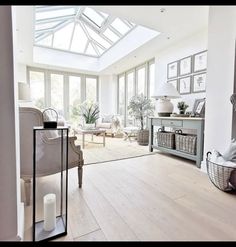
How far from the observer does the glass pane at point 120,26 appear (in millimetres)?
4652

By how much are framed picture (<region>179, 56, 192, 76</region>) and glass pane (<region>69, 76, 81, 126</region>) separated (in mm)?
4536

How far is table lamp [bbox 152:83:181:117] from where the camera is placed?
3.51 m

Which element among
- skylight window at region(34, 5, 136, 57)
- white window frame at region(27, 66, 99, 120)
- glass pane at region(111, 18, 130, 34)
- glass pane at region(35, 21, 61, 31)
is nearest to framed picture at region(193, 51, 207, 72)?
skylight window at region(34, 5, 136, 57)

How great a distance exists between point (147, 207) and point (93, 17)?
5217mm

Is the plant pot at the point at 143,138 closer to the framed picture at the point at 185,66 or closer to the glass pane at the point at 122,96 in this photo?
the framed picture at the point at 185,66

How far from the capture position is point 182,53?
402cm

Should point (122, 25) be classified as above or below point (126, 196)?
above

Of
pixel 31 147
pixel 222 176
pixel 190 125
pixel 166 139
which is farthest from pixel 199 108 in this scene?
pixel 31 147

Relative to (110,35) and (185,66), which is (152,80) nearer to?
(185,66)

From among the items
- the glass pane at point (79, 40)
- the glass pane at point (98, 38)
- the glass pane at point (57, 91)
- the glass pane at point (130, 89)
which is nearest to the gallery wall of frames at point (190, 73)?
the glass pane at point (130, 89)

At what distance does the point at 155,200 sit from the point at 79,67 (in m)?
6.09

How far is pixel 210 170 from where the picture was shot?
6.91 ft
